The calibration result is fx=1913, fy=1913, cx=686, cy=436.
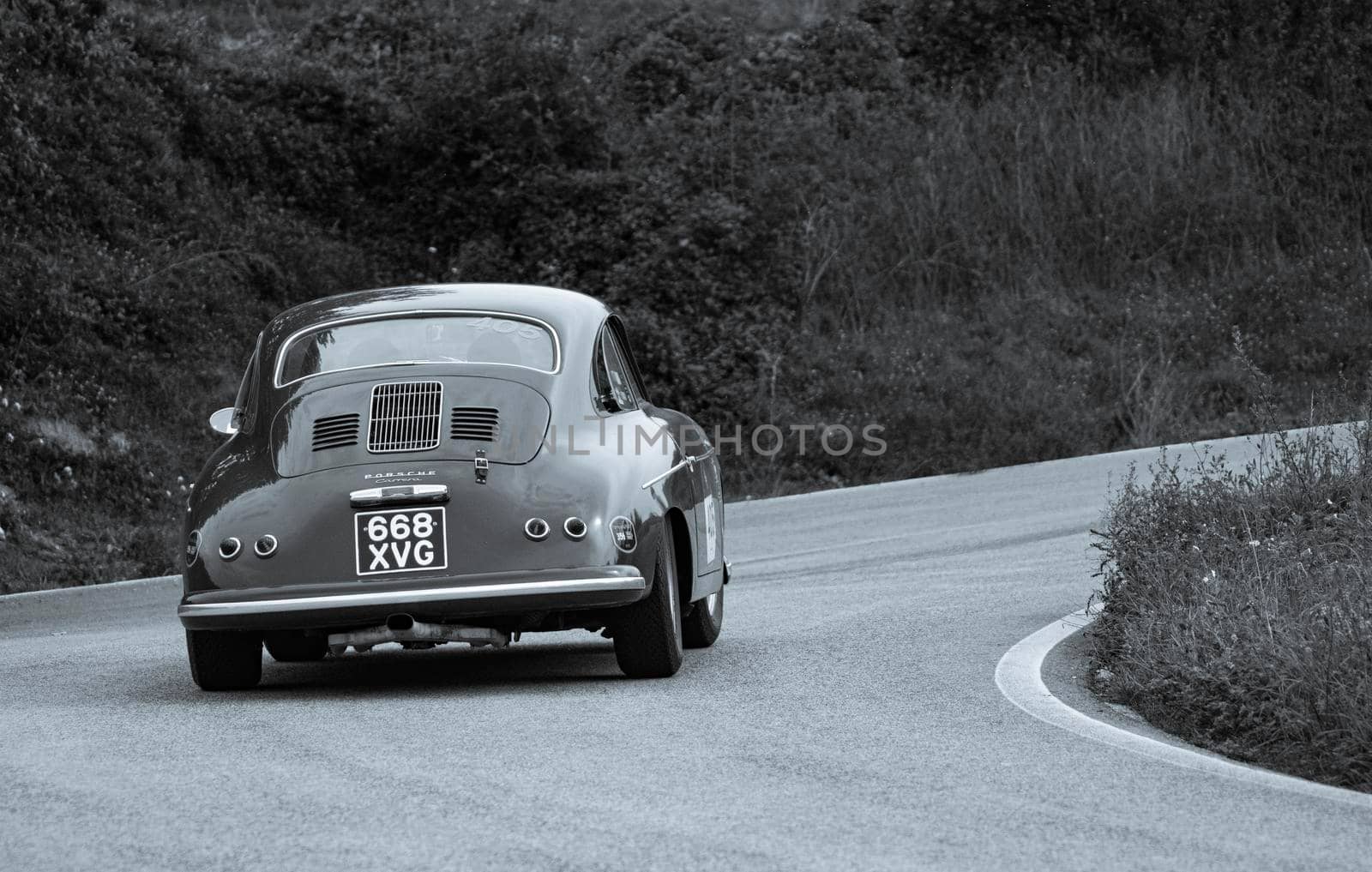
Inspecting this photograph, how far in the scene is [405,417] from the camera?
26.6 feet

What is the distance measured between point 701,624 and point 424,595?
2.24 metres

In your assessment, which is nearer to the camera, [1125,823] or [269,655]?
[1125,823]

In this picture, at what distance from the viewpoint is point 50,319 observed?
17984 millimetres

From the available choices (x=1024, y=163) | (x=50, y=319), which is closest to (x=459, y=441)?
(x=50, y=319)

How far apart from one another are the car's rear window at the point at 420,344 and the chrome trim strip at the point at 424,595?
120 cm

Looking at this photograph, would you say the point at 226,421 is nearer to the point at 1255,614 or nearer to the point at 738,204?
the point at 1255,614

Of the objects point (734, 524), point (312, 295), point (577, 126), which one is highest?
point (577, 126)

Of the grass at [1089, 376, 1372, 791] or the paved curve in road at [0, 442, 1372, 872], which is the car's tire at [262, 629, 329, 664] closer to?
the paved curve in road at [0, 442, 1372, 872]

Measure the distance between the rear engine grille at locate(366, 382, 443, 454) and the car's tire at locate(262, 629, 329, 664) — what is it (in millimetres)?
1592

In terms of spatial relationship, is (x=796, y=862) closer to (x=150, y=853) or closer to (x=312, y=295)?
(x=150, y=853)

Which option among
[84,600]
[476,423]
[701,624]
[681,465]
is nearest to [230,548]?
[476,423]

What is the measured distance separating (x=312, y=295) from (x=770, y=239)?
217 inches

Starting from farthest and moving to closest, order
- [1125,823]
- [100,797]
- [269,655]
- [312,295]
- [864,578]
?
Result: [312,295] < [864,578] < [269,655] < [100,797] < [1125,823]

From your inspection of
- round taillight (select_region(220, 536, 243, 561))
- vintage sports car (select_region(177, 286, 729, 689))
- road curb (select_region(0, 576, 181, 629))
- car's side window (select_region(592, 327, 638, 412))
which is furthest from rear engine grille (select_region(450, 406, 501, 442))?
road curb (select_region(0, 576, 181, 629))
